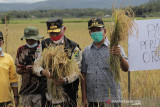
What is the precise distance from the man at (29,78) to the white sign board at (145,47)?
4.64ft

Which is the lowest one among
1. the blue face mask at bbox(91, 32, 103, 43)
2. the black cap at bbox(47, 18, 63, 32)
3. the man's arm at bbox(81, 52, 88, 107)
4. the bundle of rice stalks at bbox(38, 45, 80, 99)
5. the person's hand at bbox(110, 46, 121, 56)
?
the man's arm at bbox(81, 52, 88, 107)

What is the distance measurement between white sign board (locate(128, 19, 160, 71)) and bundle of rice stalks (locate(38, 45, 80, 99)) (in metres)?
1.09

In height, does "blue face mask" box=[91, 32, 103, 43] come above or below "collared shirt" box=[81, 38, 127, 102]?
above

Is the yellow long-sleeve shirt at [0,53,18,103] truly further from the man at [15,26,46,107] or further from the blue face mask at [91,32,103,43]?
the blue face mask at [91,32,103,43]

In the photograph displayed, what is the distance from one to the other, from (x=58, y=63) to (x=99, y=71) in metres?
0.60

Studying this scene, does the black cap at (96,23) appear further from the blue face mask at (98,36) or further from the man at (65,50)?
the man at (65,50)

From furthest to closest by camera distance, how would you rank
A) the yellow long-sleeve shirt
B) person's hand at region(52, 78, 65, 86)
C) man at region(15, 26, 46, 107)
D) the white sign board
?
the white sign board, man at region(15, 26, 46, 107), the yellow long-sleeve shirt, person's hand at region(52, 78, 65, 86)

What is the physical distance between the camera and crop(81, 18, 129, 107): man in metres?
2.90

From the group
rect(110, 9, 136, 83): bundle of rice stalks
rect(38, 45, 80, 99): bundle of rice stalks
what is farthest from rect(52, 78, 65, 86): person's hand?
rect(110, 9, 136, 83): bundle of rice stalks

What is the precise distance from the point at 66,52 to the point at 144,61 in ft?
4.35

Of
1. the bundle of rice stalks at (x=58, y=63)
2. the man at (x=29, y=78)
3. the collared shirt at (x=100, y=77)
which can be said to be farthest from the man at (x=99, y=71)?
the man at (x=29, y=78)

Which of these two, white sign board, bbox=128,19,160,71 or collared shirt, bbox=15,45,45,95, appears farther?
white sign board, bbox=128,19,160,71

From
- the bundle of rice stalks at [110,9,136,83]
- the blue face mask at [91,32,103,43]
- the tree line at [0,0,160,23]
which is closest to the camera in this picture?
the bundle of rice stalks at [110,9,136,83]

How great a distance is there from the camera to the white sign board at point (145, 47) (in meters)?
3.40
